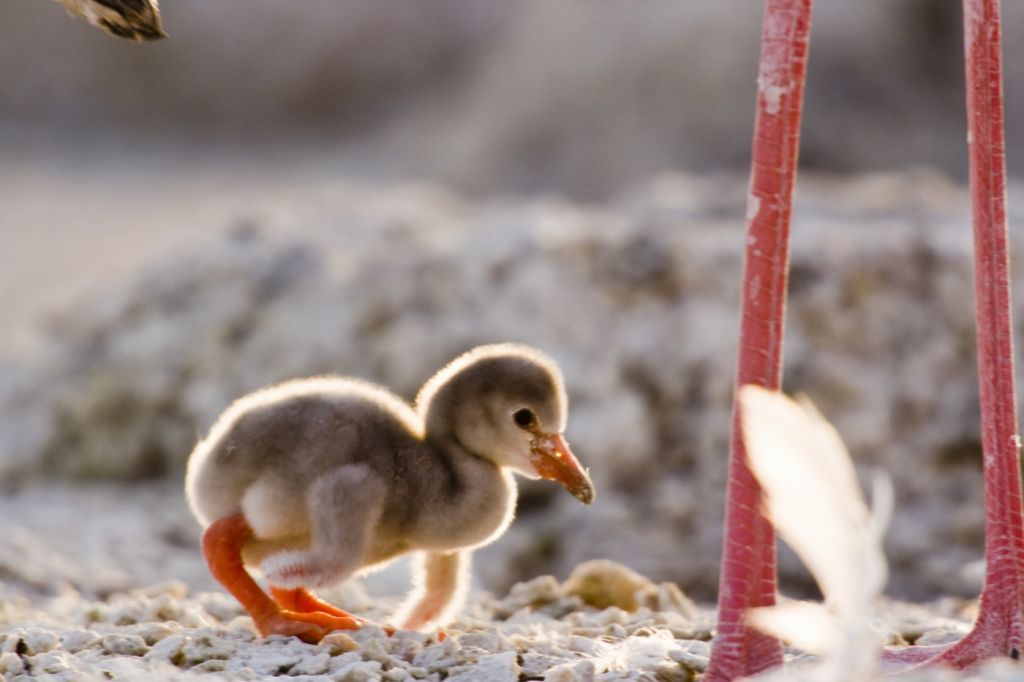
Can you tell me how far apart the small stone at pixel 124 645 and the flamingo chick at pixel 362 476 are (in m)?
0.16

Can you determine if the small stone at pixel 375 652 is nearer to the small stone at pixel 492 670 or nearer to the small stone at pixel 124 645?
the small stone at pixel 492 670

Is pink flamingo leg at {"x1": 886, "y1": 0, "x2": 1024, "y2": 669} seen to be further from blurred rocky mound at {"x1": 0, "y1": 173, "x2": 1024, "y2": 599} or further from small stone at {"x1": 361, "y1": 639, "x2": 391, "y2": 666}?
blurred rocky mound at {"x1": 0, "y1": 173, "x2": 1024, "y2": 599}

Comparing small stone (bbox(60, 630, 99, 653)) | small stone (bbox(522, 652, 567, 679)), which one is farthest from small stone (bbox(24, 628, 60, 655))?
small stone (bbox(522, 652, 567, 679))

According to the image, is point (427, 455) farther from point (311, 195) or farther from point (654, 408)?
point (311, 195)

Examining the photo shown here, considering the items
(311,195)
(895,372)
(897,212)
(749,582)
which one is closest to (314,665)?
(749,582)

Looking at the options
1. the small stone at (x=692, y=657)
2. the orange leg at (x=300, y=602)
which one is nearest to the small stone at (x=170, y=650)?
the orange leg at (x=300, y=602)

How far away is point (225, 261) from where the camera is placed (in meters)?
5.01

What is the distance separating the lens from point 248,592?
2543 mm

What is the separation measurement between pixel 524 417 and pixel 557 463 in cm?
9

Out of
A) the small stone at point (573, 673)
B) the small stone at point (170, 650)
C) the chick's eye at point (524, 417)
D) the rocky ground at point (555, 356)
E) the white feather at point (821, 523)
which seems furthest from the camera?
the rocky ground at point (555, 356)

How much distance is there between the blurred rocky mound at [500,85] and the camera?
412 inches

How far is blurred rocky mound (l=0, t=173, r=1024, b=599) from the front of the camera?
4281 millimetres

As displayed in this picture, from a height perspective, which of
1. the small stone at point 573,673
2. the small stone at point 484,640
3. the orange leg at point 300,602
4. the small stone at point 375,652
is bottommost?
the small stone at point 573,673

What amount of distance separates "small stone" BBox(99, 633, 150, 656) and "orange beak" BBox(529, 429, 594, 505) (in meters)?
0.69
